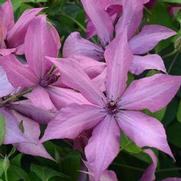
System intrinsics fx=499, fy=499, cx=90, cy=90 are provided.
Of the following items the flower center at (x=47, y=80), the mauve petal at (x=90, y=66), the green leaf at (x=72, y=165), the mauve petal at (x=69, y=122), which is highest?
the mauve petal at (x=90, y=66)

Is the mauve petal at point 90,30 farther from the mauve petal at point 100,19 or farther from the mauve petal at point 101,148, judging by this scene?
the mauve petal at point 101,148

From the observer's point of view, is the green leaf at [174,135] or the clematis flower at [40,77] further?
the green leaf at [174,135]

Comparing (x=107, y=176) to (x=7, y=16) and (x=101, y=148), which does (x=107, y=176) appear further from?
(x=7, y=16)

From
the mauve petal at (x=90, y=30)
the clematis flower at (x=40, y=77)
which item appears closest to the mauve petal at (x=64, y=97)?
the clematis flower at (x=40, y=77)

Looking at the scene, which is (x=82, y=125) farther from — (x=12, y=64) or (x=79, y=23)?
(x=79, y=23)

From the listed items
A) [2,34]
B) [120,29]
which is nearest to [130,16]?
[120,29]

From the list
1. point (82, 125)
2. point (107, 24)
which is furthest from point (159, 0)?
point (82, 125)
